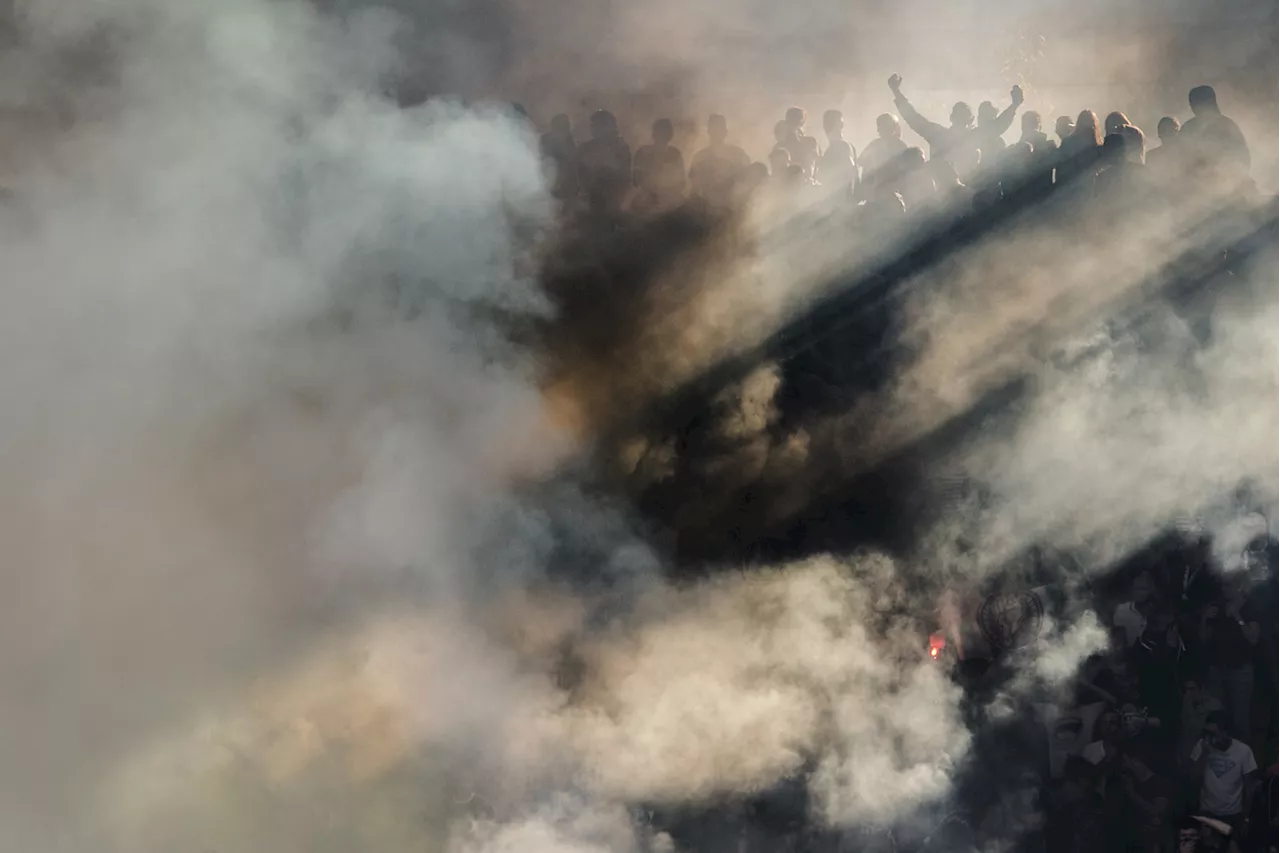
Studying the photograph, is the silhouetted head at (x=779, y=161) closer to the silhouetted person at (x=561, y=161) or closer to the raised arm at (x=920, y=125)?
the raised arm at (x=920, y=125)

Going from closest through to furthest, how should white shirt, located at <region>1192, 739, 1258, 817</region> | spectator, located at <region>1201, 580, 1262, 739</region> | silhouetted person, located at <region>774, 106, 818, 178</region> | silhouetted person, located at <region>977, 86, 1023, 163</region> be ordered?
1. white shirt, located at <region>1192, 739, 1258, 817</region>
2. spectator, located at <region>1201, 580, 1262, 739</region>
3. silhouetted person, located at <region>977, 86, 1023, 163</region>
4. silhouetted person, located at <region>774, 106, 818, 178</region>

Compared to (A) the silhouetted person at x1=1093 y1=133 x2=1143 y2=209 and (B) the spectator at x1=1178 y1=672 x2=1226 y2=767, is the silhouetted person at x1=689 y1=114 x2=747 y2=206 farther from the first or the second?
(B) the spectator at x1=1178 y1=672 x2=1226 y2=767

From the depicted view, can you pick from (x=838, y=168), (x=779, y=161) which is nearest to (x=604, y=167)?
(x=779, y=161)

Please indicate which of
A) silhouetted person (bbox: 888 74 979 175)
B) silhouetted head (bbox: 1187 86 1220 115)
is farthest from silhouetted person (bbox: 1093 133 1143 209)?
silhouetted person (bbox: 888 74 979 175)

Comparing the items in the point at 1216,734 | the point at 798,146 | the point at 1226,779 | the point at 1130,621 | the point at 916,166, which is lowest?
the point at 1226,779

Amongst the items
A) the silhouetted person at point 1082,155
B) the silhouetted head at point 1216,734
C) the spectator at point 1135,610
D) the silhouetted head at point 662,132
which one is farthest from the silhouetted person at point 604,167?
the silhouetted head at point 1216,734

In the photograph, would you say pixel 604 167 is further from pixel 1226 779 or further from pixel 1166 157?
pixel 1226 779

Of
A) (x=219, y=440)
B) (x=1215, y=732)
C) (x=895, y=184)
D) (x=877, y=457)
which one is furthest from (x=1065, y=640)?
(x=219, y=440)

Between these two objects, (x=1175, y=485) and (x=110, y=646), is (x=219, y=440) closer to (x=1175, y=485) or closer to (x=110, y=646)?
(x=110, y=646)
